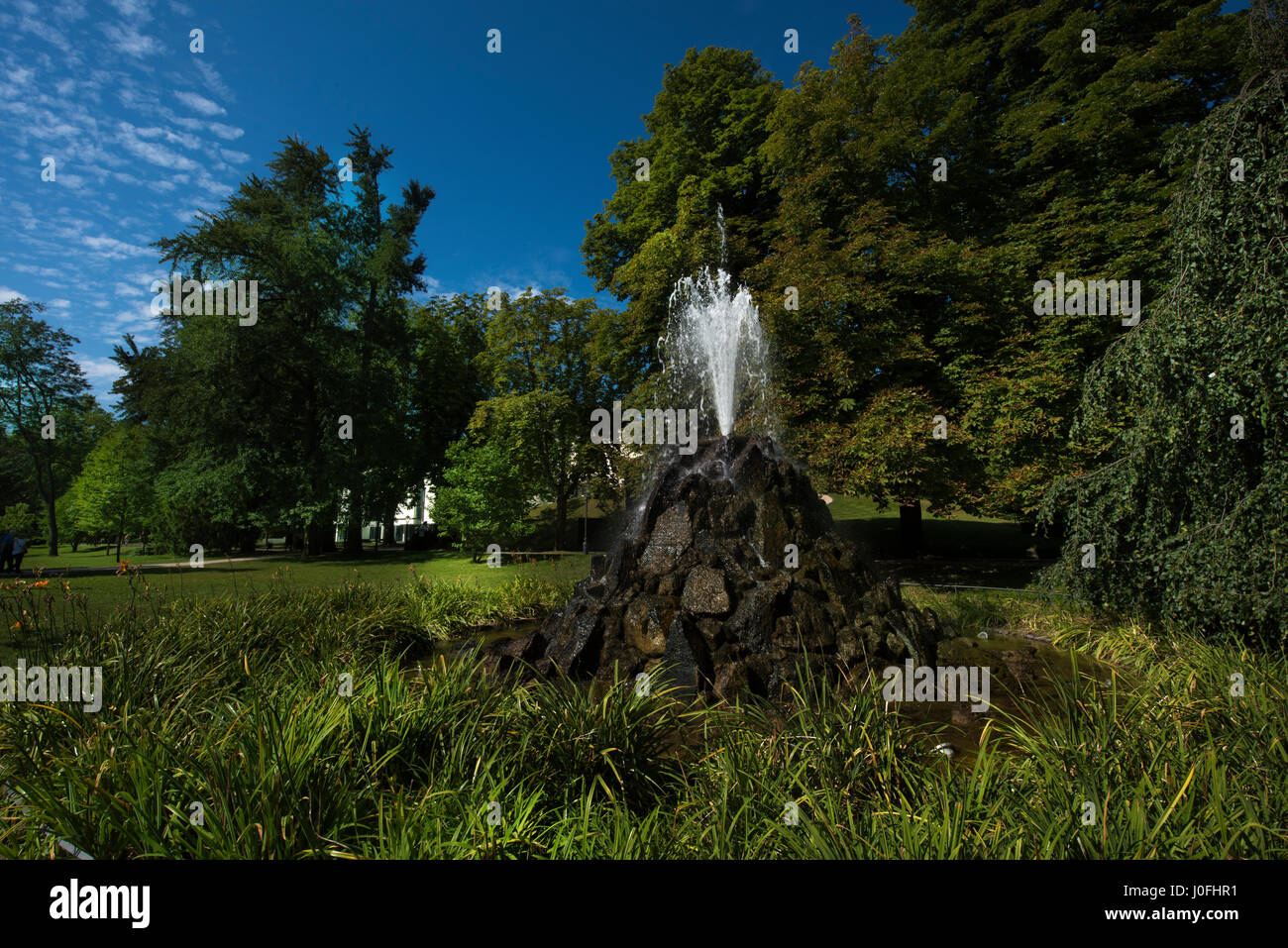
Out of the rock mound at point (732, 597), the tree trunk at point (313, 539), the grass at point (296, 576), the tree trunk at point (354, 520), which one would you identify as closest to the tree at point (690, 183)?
the grass at point (296, 576)

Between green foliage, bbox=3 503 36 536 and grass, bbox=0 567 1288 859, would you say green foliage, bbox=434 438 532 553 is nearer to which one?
grass, bbox=0 567 1288 859

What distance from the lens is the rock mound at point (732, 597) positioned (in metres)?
7.26

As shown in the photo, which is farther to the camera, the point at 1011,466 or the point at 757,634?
the point at 1011,466

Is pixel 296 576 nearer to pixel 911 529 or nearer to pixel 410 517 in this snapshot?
pixel 911 529

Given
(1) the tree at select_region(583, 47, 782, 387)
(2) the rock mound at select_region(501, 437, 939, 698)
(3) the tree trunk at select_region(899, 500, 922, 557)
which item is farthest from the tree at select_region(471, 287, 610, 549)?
(2) the rock mound at select_region(501, 437, 939, 698)

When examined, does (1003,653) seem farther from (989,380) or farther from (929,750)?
(989,380)

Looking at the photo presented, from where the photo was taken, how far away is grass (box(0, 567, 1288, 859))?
266 centimetres

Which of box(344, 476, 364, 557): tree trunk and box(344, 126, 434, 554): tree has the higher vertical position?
box(344, 126, 434, 554): tree

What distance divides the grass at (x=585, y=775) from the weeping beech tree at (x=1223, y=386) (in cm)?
150

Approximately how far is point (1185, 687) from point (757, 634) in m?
4.24

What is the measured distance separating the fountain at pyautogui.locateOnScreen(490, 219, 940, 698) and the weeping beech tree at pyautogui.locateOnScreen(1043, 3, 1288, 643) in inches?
134

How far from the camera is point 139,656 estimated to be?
5.28 meters

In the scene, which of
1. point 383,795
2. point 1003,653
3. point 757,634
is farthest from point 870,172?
point 383,795

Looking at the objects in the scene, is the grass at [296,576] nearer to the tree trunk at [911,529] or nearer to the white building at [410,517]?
the white building at [410,517]
